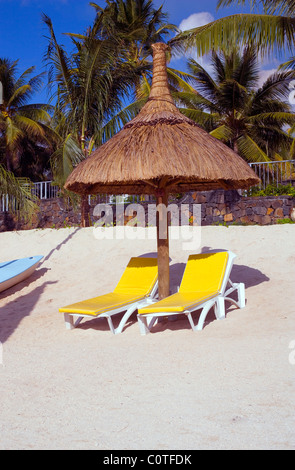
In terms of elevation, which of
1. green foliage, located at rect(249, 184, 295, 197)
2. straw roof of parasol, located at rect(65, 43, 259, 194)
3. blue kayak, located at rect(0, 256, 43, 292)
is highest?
straw roof of parasol, located at rect(65, 43, 259, 194)

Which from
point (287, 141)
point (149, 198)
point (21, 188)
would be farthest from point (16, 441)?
point (287, 141)

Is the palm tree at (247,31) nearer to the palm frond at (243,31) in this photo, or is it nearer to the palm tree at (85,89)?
the palm frond at (243,31)

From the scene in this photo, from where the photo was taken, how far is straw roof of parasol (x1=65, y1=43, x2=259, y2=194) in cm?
518

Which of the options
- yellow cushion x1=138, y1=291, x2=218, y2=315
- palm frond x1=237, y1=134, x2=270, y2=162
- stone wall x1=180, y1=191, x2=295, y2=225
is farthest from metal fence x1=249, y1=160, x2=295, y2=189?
yellow cushion x1=138, y1=291, x2=218, y2=315

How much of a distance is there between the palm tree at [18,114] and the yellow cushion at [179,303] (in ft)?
49.7

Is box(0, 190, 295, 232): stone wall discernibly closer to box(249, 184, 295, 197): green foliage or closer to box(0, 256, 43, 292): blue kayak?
box(249, 184, 295, 197): green foliage

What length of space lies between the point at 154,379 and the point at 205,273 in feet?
8.51

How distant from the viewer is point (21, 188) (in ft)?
32.1

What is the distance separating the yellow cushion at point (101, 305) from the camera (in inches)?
204

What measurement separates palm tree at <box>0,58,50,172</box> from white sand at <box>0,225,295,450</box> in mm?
12978

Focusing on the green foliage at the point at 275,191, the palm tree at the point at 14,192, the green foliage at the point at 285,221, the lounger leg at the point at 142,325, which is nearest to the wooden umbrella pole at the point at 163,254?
the lounger leg at the point at 142,325

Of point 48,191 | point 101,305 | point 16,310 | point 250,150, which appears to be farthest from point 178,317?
point 48,191

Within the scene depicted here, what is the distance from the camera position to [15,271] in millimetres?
8508
